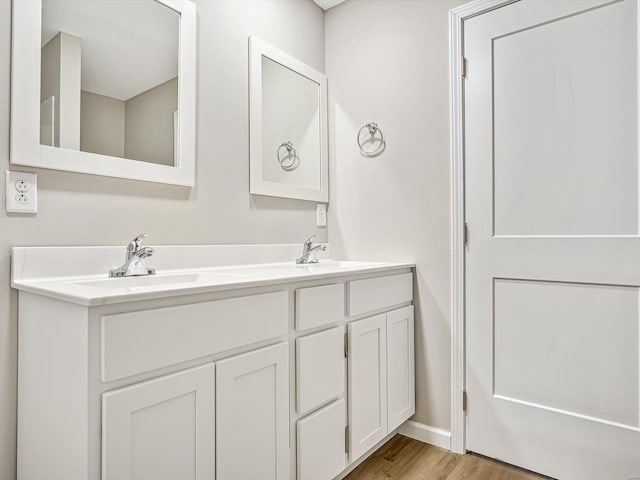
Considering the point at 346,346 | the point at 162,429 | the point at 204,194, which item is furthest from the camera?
the point at 204,194

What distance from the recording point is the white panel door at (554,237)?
1.46 meters

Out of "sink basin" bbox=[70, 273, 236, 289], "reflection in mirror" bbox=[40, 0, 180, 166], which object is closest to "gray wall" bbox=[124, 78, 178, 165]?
"reflection in mirror" bbox=[40, 0, 180, 166]

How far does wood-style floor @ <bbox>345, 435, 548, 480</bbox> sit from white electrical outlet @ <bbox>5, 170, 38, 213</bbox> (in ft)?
4.98

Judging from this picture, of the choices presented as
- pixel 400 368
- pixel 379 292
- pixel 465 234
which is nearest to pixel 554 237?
pixel 465 234

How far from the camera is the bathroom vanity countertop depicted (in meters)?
0.89

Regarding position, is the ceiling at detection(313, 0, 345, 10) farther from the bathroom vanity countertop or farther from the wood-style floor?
the wood-style floor

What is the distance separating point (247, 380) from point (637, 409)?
1388 millimetres

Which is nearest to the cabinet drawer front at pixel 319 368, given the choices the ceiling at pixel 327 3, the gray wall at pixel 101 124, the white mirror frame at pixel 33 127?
the white mirror frame at pixel 33 127

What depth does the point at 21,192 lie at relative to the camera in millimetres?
1192

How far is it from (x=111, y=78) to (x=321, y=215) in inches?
48.5

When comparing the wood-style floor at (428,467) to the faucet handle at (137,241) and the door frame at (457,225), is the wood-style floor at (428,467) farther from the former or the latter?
the faucet handle at (137,241)

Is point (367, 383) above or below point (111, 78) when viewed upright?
below

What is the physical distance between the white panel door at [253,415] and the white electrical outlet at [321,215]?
3.60 feet

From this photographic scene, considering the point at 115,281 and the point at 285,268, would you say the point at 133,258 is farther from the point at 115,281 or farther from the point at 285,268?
the point at 285,268
